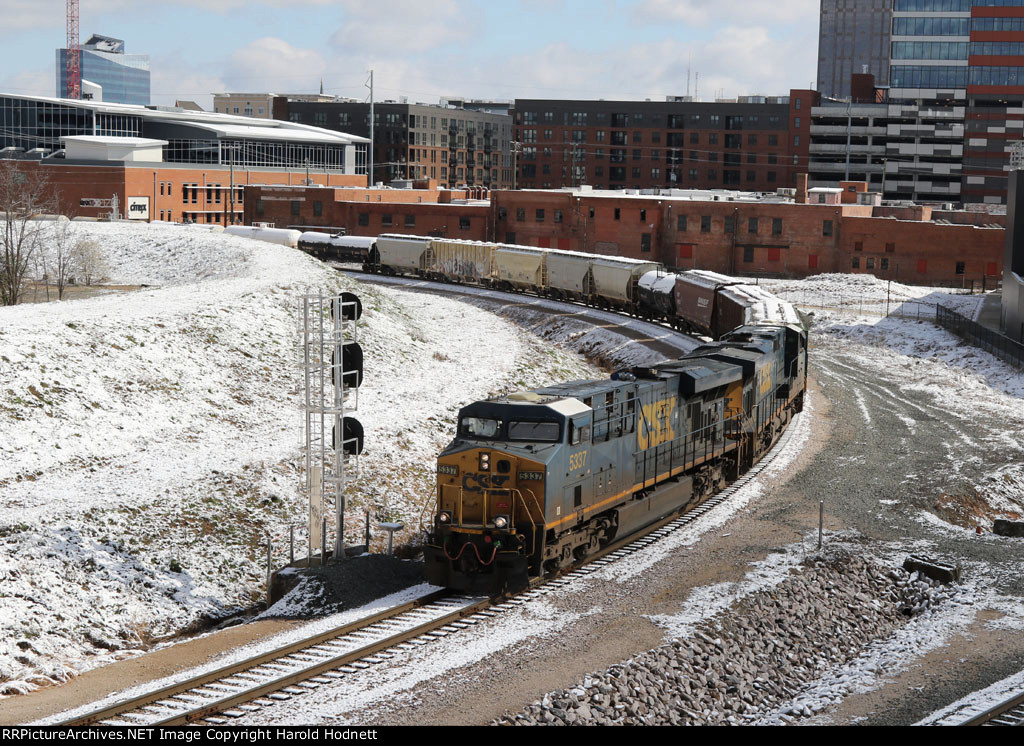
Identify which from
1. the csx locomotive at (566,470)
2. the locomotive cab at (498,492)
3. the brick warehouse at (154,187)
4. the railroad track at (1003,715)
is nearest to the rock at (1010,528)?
the csx locomotive at (566,470)

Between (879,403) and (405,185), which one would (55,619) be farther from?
(405,185)

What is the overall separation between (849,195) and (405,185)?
53.2 metres

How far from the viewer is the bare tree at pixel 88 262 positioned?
70938 millimetres

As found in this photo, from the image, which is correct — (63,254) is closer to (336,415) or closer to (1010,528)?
(336,415)

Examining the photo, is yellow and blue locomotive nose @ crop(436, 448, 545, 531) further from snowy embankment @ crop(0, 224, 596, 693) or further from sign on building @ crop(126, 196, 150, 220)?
sign on building @ crop(126, 196, 150, 220)

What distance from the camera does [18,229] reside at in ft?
259

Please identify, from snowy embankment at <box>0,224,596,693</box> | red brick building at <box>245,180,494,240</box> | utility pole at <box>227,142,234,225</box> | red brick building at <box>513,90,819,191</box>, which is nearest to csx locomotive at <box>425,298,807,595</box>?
snowy embankment at <box>0,224,596,693</box>

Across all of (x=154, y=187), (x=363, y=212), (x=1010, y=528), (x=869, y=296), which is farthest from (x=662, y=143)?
(x=1010, y=528)

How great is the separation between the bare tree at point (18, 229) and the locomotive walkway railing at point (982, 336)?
48.7 m

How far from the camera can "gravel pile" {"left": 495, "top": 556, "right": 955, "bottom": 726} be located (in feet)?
61.9

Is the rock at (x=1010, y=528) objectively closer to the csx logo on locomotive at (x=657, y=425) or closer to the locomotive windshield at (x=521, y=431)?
the csx logo on locomotive at (x=657, y=425)

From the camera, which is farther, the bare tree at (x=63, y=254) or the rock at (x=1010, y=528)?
the bare tree at (x=63, y=254)

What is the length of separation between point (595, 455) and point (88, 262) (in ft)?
182

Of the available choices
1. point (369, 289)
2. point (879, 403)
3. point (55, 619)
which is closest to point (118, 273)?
point (369, 289)
